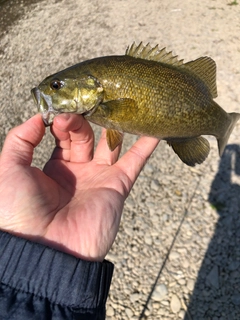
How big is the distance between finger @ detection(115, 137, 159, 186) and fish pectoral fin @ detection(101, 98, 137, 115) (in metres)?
0.77

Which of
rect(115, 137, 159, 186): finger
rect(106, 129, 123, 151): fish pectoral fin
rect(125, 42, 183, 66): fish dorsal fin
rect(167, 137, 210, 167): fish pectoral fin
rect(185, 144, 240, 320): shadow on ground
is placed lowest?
rect(185, 144, 240, 320): shadow on ground

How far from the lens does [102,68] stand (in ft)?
8.87

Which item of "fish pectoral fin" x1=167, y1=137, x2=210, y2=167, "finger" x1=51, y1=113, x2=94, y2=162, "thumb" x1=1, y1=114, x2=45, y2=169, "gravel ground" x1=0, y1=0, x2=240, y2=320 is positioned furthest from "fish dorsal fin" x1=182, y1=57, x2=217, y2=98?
"gravel ground" x1=0, y1=0, x2=240, y2=320

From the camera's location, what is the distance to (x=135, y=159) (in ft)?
11.1

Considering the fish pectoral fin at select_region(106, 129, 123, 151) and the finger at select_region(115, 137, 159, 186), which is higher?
the fish pectoral fin at select_region(106, 129, 123, 151)

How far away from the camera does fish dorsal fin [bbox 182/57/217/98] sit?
292 centimetres

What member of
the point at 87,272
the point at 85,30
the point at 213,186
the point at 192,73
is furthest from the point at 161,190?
the point at 85,30

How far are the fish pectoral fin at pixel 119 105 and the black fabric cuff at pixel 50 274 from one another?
43.8 inches

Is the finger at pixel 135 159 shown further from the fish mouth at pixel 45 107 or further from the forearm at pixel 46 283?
the forearm at pixel 46 283

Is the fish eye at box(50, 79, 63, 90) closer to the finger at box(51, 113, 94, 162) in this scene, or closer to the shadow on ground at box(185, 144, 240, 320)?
the finger at box(51, 113, 94, 162)

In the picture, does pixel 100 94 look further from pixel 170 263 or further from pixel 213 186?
pixel 213 186

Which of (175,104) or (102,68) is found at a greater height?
(102,68)

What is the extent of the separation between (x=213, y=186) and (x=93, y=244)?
12.2ft

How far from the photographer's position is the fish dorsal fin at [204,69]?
2915 millimetres
